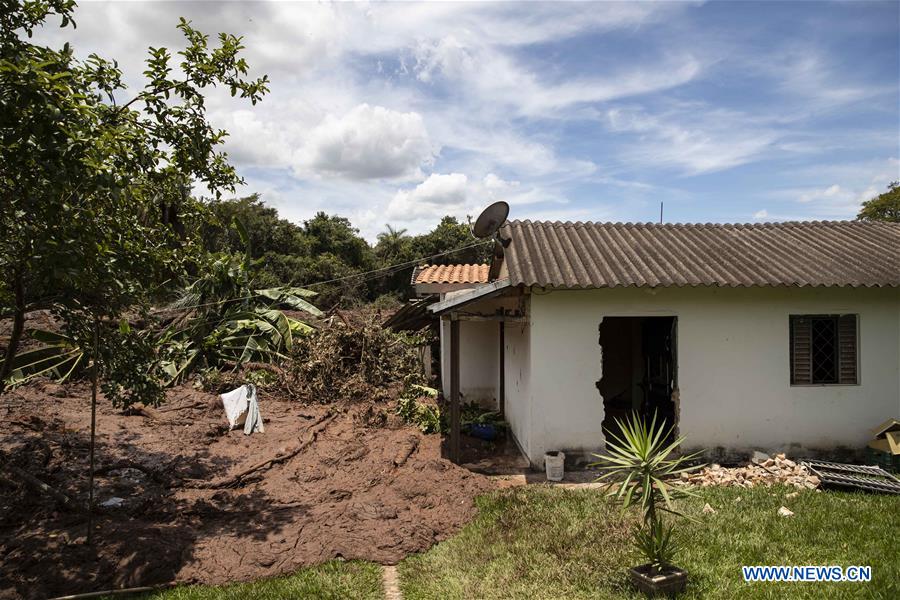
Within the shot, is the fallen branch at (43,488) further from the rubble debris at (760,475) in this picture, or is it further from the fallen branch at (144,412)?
Result: the rubble debris at (760,475)

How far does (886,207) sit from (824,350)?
1213 inches

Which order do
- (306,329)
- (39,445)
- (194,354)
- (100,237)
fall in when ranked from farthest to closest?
(306,329), (194,354), (39,445), (100,237)

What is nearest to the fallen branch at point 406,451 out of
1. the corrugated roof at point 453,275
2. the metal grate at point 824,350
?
the corrugated roof at point 453,275

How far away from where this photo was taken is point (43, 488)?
283 inches

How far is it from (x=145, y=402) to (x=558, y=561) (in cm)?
518

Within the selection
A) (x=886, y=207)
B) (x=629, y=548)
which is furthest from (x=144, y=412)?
(x=886, y=207)

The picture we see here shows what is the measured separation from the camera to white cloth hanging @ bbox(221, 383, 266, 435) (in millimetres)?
11539

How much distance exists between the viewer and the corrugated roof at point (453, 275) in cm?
1572

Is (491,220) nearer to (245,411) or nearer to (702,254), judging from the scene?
(702,254)

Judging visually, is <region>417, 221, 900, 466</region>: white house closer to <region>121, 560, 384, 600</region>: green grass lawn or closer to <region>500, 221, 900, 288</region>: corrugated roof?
<region>500, 221, 900, 288</region>: corrugated roof

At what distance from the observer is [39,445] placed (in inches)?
352

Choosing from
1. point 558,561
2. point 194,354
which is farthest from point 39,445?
point 558,561

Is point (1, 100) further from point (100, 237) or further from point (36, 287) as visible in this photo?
point (36, 287)

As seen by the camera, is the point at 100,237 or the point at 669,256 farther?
the point at 669,256
